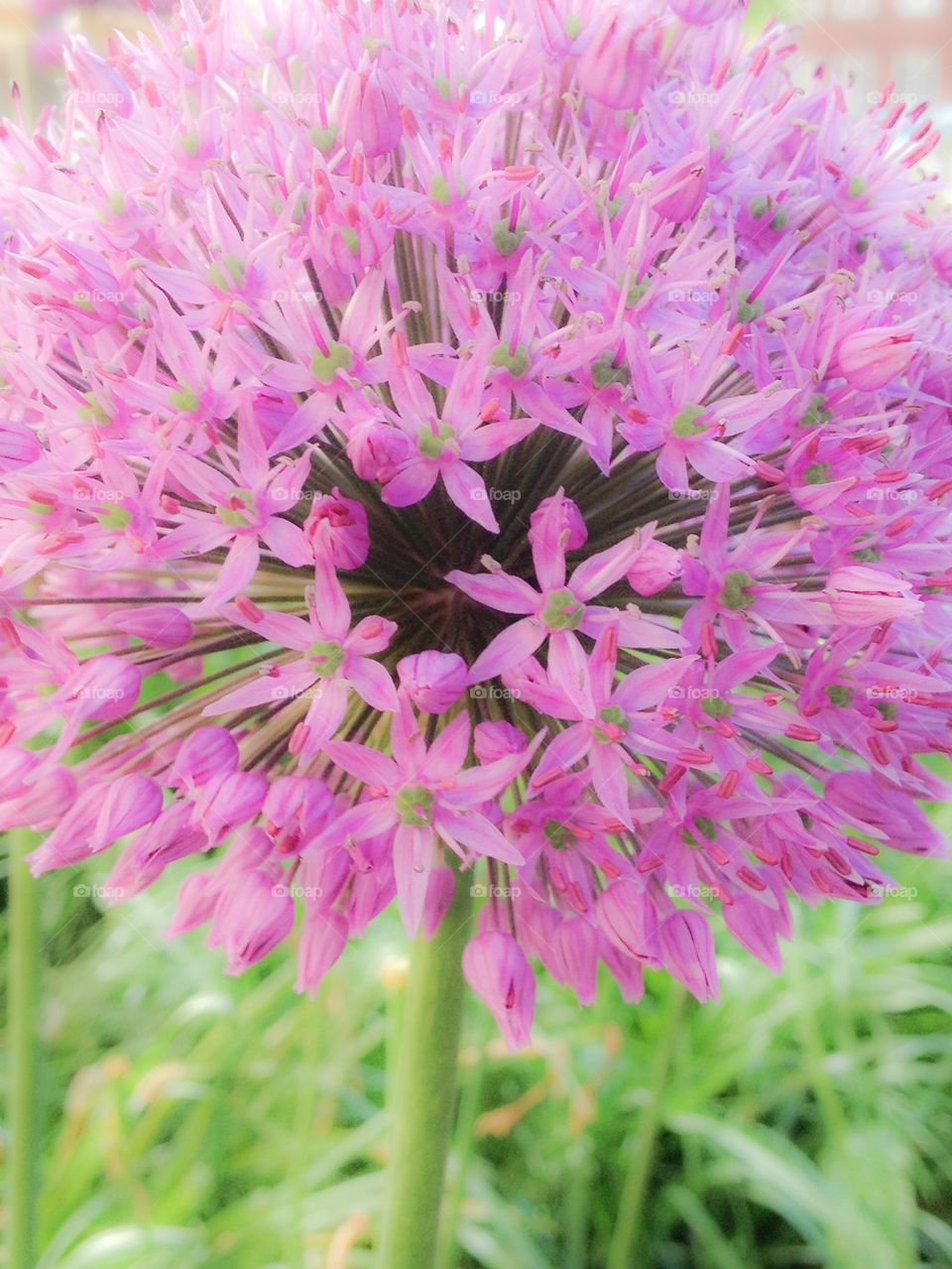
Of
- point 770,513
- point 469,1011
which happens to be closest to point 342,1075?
point 469,1011

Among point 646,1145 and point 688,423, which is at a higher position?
point 688,423

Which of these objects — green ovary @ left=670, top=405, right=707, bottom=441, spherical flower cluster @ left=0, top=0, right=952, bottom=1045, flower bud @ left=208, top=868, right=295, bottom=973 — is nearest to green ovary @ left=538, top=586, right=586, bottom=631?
spherical flower cluster @ left=0, top=0, right=952, bottom=1045

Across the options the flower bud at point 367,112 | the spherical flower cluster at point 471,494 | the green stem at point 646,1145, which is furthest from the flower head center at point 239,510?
the green stem at point 646,1145

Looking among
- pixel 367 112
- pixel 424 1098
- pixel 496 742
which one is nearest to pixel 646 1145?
pixel 424 1098

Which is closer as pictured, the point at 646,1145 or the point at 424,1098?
the point at 424,1098

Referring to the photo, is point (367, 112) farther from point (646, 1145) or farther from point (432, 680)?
point (646, 1145)

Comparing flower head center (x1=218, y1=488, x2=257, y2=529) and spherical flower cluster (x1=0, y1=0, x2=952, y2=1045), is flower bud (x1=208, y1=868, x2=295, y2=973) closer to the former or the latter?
spherical flower cluster (x1=0, y1=0, x2=952, y2=1045)
